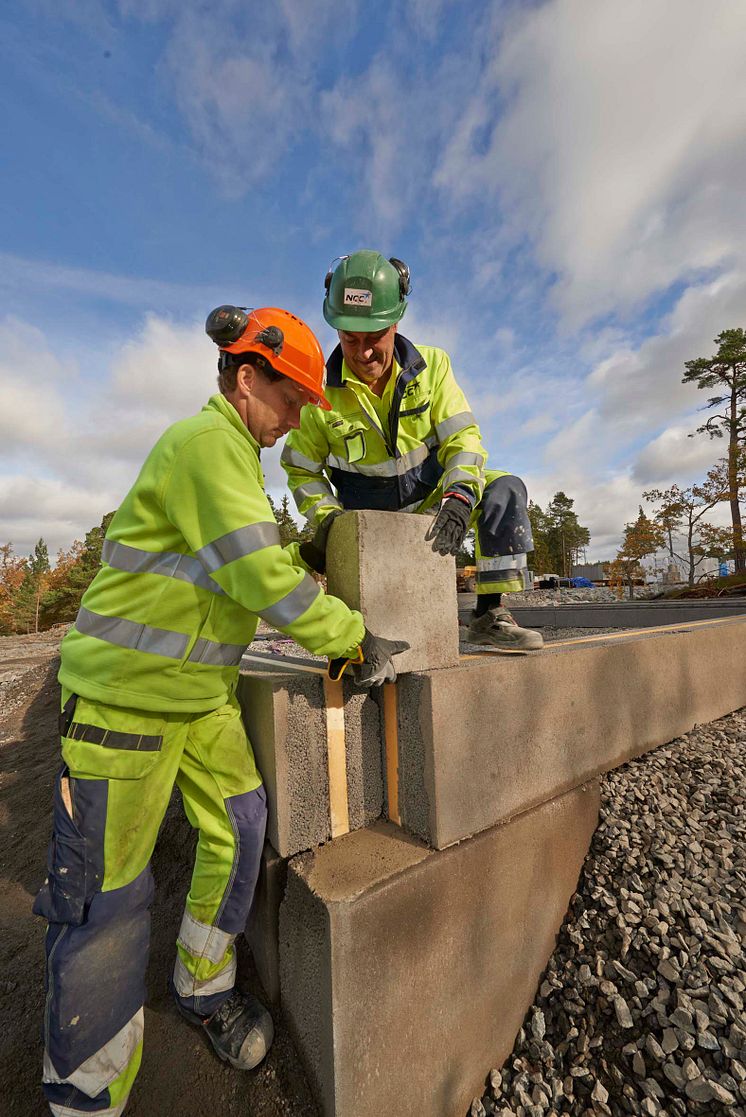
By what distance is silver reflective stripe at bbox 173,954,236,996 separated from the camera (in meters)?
2.16

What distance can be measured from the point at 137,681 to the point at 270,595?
2.13ft

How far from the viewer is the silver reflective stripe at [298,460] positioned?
3180 millimetres

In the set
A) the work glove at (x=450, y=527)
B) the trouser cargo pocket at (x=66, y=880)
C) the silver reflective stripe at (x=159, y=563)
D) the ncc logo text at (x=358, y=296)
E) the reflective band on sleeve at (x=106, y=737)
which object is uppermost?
the ncc logo text at (x=358, y=296)

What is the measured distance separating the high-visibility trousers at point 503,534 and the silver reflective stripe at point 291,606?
1.60m

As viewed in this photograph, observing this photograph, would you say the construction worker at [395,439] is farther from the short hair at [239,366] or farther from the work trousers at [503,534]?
the short hair at [239,366]

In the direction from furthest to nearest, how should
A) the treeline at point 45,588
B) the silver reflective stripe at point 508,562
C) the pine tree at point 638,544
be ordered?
the treeline at point 45,588 < the pine tree at point 638,544 < the silver reflective stripe at point 508,562

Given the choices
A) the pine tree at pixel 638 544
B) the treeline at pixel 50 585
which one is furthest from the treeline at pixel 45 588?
the pine tree at pixel 638 544

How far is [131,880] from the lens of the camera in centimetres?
193

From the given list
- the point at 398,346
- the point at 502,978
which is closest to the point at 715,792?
the point at 502,978

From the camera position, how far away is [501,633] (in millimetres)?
3203

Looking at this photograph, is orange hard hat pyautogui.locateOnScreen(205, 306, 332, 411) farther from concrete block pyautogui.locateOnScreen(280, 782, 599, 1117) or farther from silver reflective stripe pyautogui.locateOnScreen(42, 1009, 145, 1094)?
silver reflective stripe pyautogui.locateOnScreen(42, 1009, 145, 1094)

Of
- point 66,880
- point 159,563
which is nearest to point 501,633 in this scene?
point 159,563

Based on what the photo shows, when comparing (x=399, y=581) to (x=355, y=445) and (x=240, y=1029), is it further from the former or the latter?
(x=240, y=1029)

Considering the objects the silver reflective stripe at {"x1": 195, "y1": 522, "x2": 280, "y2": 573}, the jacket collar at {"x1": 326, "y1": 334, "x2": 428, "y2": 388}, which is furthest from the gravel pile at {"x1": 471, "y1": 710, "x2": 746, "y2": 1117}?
the jacket collar at {"x1": 326, "y1": 334, "x2": 428, "y2": 388}
